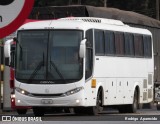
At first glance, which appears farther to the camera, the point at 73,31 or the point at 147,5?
the point at 147,5

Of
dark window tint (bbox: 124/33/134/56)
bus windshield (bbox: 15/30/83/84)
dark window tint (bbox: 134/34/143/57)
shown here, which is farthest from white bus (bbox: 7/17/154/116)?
dark window tint (bbox: 134/34/143/57)

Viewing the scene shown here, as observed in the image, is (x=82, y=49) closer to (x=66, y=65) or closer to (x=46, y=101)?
(x=66, y=65)

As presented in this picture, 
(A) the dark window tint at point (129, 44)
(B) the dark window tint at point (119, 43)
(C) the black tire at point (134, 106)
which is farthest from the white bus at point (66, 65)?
(C) the black tire at point (134, 106)

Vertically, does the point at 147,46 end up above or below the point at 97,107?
above

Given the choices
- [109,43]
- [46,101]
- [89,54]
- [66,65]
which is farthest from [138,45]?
[46,101]

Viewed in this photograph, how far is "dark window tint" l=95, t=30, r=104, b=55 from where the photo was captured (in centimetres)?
2261

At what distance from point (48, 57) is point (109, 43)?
3.00 m

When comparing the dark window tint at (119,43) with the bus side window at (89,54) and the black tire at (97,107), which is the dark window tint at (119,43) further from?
the bus side window at (89,54)

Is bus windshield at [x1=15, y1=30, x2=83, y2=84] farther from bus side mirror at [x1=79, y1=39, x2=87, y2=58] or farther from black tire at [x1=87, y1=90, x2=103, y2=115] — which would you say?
black tire at [x1=87, y1=90, x2=103, y2=115]

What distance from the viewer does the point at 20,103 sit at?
2128cm

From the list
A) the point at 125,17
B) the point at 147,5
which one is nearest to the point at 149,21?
the point at 125,17

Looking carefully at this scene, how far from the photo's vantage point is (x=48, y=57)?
21578 millimetres

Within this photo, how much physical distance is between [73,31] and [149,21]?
1507cm

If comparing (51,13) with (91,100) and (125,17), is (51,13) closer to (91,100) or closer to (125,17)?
(125,17)
